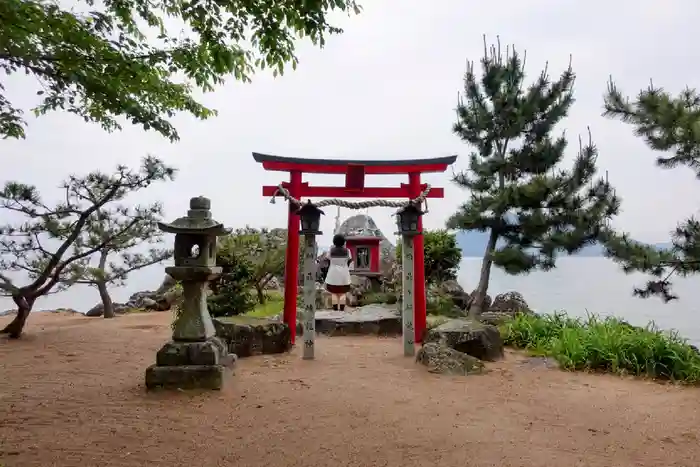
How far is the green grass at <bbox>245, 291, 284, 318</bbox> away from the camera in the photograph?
9473mm

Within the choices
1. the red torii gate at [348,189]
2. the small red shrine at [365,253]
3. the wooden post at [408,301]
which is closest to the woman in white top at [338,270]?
the small red shrine at [365,253]

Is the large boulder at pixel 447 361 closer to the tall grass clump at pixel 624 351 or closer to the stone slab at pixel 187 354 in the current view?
the tall grass clump at pixel 624 351

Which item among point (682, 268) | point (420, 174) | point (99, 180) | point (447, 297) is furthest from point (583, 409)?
point (99, 180)

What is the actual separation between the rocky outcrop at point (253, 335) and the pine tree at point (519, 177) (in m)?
4.43

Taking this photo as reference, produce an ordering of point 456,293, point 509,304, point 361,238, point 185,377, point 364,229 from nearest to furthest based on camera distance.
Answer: point 185,377 → point 509,304 → point 456,293 → point 361,238 → point 364,229

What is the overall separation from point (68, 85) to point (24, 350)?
397 centimetres

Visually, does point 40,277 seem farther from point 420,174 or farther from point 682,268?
point 682,268

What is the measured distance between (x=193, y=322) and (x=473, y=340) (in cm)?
336

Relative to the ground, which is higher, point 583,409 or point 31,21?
point 31,21

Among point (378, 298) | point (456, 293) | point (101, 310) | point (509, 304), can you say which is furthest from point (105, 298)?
point (509, 304)

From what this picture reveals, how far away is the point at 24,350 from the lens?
5.82 m

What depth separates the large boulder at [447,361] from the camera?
16.3 ft

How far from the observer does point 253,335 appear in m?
5.87

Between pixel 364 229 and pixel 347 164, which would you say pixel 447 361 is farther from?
pixel 364 229
